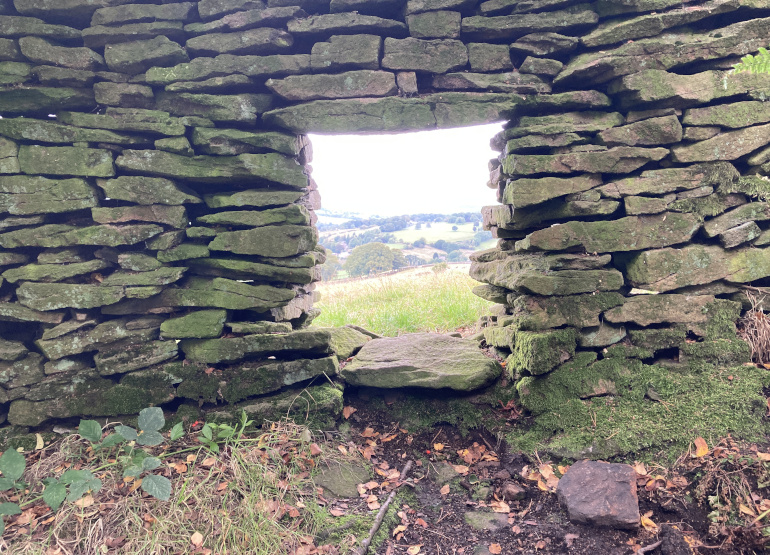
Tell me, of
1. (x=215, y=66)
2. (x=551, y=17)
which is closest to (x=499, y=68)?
(x=551, y=17)

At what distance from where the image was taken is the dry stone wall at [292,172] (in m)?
4.14

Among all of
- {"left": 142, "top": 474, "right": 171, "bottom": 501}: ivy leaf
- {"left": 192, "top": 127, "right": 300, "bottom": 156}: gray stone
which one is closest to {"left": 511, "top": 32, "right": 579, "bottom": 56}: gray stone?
{"left": 192, "top": 127, "right": 300, "bottom": 156}: gray stone

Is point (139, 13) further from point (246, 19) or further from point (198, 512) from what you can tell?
point (198, 512)

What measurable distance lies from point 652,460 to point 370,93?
399 cm

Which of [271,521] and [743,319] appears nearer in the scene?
[271,521]

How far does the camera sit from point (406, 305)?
7.94m

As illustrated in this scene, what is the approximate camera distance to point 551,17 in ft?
14.1

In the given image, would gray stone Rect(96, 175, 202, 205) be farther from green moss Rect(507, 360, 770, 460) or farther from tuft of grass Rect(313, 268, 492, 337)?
green moss Rect(507, 360, 770, 460)

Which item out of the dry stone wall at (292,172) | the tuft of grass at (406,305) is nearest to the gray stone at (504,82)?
the dry stone wall at (292,172)

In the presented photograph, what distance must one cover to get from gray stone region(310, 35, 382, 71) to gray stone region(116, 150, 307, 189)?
3.28ft

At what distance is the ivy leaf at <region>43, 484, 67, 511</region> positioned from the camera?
10.2 ft

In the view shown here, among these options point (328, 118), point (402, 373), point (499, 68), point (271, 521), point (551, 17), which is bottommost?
point (271, 521)

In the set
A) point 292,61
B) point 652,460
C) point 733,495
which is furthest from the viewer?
point 292,61

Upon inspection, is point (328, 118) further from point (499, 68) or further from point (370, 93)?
point (499, 68)
